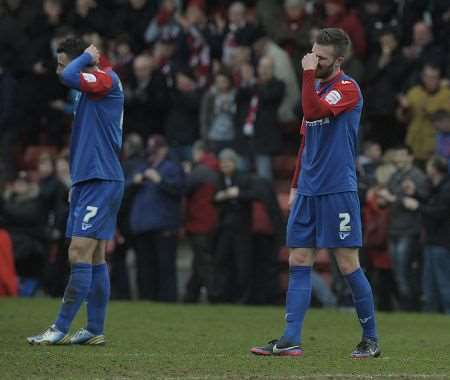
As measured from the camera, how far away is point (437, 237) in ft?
54.4

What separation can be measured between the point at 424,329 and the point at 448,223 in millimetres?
3696

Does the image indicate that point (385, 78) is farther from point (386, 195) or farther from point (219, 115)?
point (219, 115)

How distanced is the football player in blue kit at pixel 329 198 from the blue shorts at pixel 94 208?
1.63m

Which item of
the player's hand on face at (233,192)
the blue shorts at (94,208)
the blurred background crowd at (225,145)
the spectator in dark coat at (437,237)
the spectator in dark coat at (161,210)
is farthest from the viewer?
the spectator in dark coat at (161,210)

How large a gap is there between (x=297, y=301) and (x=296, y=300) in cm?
1

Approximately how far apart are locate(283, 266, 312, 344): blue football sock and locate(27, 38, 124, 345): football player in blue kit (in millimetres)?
1703

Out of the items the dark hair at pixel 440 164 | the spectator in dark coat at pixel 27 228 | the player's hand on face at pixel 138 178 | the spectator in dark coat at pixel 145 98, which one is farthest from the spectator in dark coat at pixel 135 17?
the dark hair at pixel 440 164

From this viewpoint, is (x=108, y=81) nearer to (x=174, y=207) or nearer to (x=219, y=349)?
(x=219, y=349)

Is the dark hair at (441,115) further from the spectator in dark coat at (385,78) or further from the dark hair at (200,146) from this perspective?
the dark hair at (200,146)

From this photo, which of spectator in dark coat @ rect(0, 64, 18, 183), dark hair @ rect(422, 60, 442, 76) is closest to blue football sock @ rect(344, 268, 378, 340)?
dark hair @ rect(422, 60, 442, 76)

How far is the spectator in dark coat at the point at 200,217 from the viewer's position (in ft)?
59.1

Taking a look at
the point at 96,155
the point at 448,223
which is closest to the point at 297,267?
the point at 96,155

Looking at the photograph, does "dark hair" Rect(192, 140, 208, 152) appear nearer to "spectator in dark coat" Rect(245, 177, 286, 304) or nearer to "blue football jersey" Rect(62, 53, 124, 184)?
"spectator in dark coat" Rect(245, 177, 286, 304)

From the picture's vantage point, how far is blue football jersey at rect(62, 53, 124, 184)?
32.8 ft
